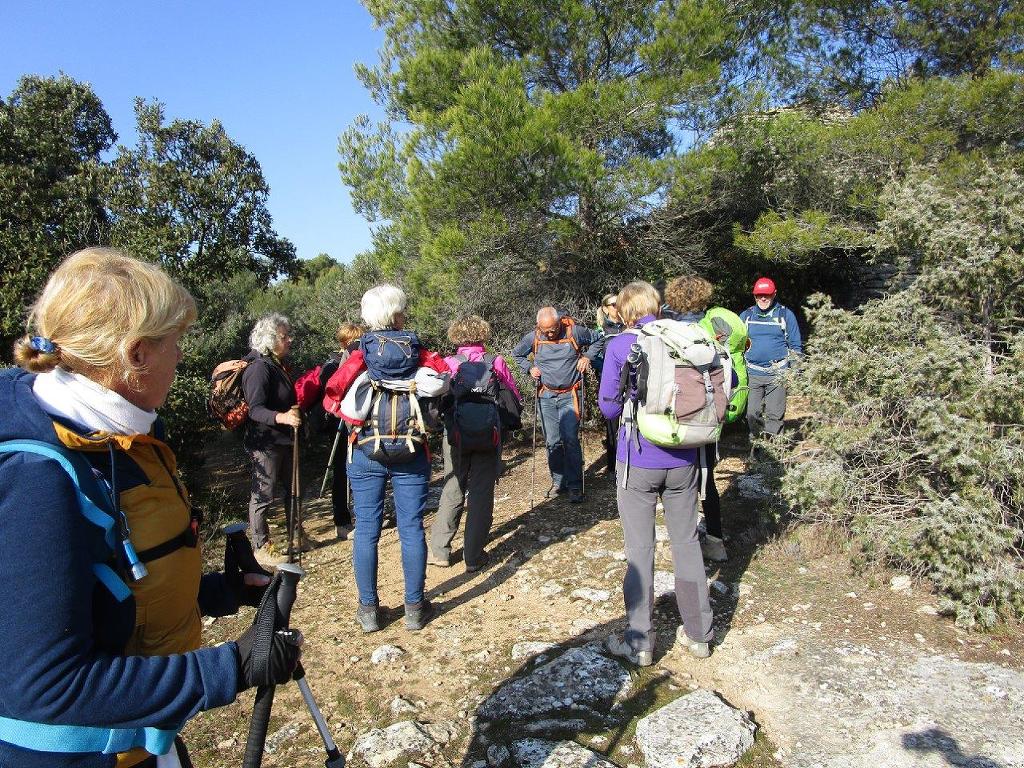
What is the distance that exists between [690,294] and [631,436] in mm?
1678

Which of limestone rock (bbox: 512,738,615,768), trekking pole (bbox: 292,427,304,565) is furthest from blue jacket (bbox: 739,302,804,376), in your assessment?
limestone rock (bbox: 512,738,615,768)

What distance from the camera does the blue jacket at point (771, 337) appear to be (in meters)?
6.42

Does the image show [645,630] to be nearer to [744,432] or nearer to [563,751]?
[563,751]

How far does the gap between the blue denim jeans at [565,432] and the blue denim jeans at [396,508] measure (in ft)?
7.92

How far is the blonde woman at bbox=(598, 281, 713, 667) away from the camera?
3.28 metres

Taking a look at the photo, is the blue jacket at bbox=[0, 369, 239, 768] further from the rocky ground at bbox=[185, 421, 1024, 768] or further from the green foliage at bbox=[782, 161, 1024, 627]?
the green foliage at bbox=[782, 161, 1024, 627]

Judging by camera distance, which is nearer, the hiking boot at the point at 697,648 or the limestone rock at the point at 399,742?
the limestone rock at the point at 399,742

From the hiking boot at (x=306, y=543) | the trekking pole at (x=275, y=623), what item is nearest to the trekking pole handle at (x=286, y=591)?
the trekking pole at (x=275, y=623)

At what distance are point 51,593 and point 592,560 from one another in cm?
404

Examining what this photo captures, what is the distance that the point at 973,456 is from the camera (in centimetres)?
350

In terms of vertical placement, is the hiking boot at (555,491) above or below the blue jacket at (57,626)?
below

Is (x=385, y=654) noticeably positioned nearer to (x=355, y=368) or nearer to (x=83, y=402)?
(x=355, y=368)

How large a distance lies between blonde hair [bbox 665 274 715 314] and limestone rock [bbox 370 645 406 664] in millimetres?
2946

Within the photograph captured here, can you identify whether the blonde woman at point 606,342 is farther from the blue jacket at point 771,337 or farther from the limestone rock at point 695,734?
the limestone rock at point 695,734
